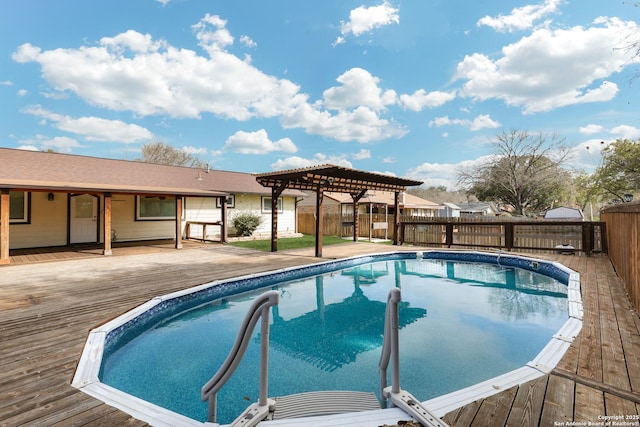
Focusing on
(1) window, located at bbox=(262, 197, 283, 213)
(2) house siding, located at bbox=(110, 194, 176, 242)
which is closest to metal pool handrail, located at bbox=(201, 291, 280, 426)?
(2) house siding, located at bbox=(110, 194, 176, 242)

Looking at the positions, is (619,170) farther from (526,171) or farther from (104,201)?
(104,201)

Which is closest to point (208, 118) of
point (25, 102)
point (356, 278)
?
point (25, 102)

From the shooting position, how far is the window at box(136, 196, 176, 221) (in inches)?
519

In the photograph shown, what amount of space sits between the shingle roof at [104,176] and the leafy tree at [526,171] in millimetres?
22337

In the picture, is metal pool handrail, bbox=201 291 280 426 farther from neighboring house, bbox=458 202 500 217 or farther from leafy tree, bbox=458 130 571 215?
neighboring house, bbox=458 202 500 217

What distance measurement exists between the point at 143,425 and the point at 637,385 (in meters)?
3.83

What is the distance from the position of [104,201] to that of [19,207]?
3.70 metres

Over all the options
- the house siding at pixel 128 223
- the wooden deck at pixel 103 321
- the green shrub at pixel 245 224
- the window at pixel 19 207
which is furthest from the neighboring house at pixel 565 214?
the window at pixel 19 207

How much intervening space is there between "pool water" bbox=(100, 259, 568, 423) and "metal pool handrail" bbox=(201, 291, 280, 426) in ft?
3.86

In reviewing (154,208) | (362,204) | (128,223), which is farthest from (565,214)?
(128,223)

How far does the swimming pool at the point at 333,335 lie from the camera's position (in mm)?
3482

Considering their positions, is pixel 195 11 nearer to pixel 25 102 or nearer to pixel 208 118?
pixel 208 118

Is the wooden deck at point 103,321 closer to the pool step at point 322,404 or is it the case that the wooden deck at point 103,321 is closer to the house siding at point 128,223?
the pool step at point 322,404

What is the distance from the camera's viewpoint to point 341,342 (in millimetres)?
4781
